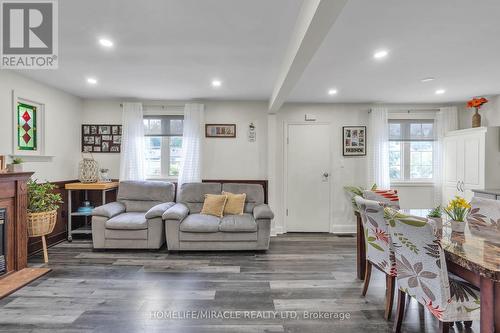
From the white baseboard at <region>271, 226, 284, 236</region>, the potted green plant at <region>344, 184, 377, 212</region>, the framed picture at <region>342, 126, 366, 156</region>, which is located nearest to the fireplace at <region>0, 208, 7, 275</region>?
the white baseboard at <region>271, 226, 284, 236</region>

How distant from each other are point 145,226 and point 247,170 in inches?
77.4

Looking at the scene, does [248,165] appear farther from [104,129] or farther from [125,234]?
[104,129]

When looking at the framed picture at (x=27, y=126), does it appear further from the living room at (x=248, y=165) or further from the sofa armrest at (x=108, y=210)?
the sofa armrest at (x=108, y=210)

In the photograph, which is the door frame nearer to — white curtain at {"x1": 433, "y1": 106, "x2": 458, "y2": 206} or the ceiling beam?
white curtain at {"x1": 433, "y1": 106, "x2": 458, "y2": 206}

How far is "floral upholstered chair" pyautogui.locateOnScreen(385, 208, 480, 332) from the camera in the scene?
5.22ft

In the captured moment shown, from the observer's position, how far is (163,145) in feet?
15.8

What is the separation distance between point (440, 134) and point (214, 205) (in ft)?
13.7

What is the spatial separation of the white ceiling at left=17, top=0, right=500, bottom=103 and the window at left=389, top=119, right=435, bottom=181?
73 centimetres

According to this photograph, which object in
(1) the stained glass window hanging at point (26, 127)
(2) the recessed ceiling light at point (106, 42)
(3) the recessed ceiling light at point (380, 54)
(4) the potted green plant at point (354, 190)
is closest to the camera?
(2) the recessed ceiling light at point (106, 42)

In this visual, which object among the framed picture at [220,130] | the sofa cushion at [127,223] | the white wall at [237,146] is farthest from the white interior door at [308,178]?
the sofa cushion at [127,223]

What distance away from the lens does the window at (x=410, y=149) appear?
4.80 m

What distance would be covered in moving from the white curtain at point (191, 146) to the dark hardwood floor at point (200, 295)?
4.60 ft

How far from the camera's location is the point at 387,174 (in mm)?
4672

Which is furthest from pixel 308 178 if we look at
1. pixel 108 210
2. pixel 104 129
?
pixel 104 129
